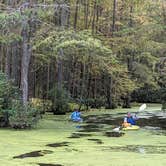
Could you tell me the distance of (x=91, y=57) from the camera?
24.4m

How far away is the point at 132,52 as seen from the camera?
1522 inches

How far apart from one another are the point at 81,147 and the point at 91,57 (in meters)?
11.3

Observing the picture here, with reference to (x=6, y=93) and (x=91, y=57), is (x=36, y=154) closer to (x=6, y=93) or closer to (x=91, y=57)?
(x=6, y=93)

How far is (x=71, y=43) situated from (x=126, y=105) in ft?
64.4

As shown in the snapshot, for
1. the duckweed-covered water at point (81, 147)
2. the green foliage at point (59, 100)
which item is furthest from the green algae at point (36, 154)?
the green foliage at point (59, 100)

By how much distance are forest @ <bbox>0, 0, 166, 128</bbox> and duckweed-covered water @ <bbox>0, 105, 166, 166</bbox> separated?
10.8ft

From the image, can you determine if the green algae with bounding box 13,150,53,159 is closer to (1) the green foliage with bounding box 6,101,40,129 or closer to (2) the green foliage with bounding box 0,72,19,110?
(1) the green foliage with bounding box 6,101,40,129

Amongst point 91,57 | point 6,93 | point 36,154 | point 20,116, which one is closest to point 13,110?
point 20,116

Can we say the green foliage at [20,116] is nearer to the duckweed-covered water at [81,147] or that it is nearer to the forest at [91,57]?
the duckweed-covered water at [81,147]

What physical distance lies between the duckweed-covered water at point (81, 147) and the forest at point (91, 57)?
3.28 m

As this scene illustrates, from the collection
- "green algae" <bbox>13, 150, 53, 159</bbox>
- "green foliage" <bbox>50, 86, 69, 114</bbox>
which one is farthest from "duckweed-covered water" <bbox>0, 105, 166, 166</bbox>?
"green foliage" <bbox>50, 86, 69, 114</bbox>

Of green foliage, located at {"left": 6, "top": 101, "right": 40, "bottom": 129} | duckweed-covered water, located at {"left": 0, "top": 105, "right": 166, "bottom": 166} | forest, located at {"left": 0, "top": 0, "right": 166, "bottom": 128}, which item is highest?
forest, located at {"left": 0, "top": 0, "right": 166, "bottom": 128}

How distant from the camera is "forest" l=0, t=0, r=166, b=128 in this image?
73.0 ft

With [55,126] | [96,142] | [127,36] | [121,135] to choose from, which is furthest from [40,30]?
[127,36]
